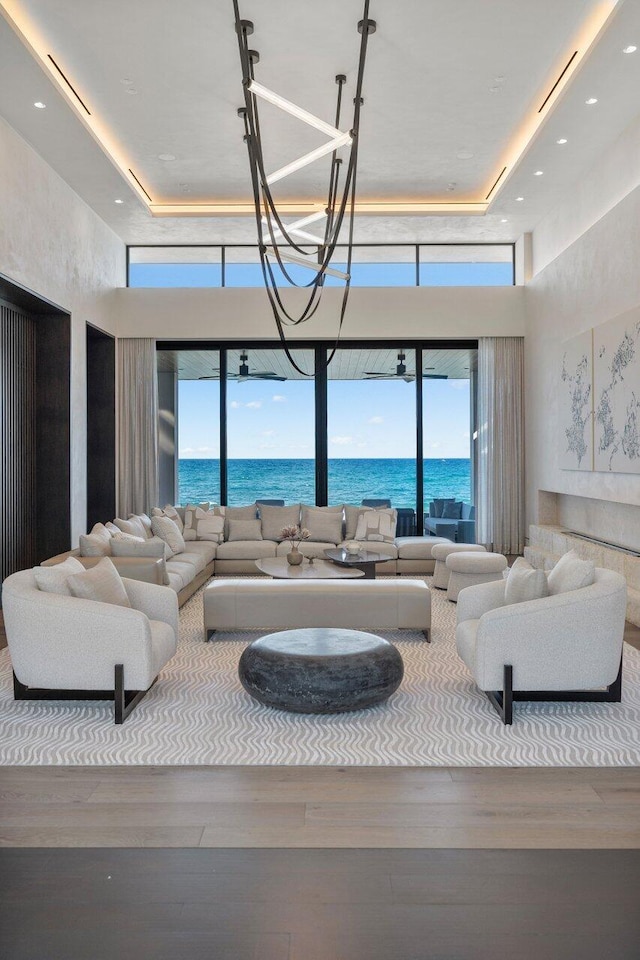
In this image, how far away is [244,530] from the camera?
8406 mm

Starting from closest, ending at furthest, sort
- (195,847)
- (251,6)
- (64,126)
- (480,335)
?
(195,847), (251,6), (64,126), (480,335)

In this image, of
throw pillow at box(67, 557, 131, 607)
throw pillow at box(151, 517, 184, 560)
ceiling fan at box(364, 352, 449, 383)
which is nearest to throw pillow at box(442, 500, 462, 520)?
ceiling fan at box(364, 352, 449, 383)

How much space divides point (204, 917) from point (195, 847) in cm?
39

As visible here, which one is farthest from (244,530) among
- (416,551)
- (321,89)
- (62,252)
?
(321,89)

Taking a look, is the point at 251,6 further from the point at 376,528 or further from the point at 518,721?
the point at 376,528

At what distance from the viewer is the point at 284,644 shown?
3961mm

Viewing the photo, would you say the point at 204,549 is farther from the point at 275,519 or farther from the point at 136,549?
the point at 136,549

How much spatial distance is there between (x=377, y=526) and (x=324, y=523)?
2.00 feet

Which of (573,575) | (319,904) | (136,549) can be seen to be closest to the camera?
(319,904)

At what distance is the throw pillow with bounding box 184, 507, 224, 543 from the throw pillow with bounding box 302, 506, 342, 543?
3.21 feet

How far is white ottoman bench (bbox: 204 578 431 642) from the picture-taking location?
4984mm

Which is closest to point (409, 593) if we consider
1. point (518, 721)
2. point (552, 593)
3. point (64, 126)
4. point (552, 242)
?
point (552, 593)

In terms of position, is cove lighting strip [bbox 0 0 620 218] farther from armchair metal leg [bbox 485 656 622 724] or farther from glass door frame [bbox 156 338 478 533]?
armchair metal leg [bbox 485 656 622 724]

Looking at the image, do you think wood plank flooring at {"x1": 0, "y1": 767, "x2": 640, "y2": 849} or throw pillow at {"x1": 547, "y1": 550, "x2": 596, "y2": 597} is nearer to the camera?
wood plank flooring at {"x1": 0, "y1": 767, "x2": 640, "y2": 849}
